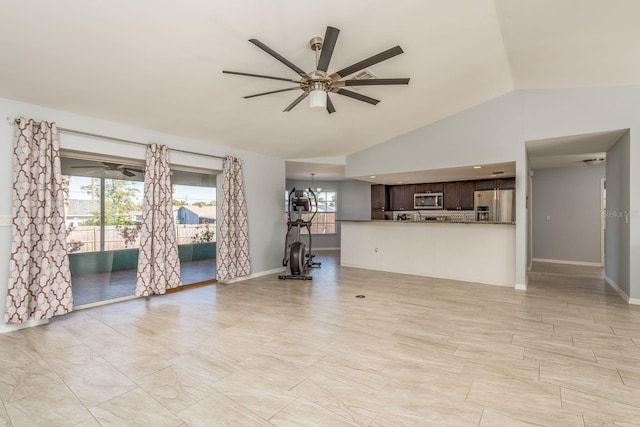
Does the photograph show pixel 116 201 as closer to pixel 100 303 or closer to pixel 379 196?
pixel 100 303

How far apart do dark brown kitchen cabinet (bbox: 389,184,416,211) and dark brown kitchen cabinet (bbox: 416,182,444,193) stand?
141 mm

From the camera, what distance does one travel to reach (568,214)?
24.9 ft

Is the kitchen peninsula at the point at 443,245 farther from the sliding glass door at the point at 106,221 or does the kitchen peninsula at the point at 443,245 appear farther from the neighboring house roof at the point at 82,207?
the neighboring house roof at the point at 82,207

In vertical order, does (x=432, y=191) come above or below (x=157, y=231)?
above

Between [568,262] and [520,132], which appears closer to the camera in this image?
[520,132]

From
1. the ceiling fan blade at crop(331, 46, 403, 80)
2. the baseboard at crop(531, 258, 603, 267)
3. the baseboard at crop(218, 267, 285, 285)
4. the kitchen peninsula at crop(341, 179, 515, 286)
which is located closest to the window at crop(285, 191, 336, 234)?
the kitchen peninsula at crop(341, 179, 515, 286)

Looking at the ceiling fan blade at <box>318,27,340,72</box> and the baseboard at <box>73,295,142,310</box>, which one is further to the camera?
Answer: the baseboard at <box>73,295,142,310</box>

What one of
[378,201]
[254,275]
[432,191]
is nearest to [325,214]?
[378,201]

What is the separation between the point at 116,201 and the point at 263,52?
3.02 metres

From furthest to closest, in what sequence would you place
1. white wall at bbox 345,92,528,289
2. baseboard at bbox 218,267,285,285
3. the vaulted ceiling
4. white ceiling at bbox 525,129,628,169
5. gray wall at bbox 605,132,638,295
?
baseboard at bbox 218,267,285,285 < white wall at bbox 345,92,528,289 < white ceiling at bbox 525,129,628,169 < gray wall at bbox 605,132,638,295 < the vaulted ceiling

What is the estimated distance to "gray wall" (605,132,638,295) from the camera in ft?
14.2

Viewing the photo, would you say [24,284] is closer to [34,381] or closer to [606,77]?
[34,381]

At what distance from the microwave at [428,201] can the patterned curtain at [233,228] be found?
480 centimetres

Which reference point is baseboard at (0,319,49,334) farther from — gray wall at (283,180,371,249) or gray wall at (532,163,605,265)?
gray wall at (532,163,605,265)
